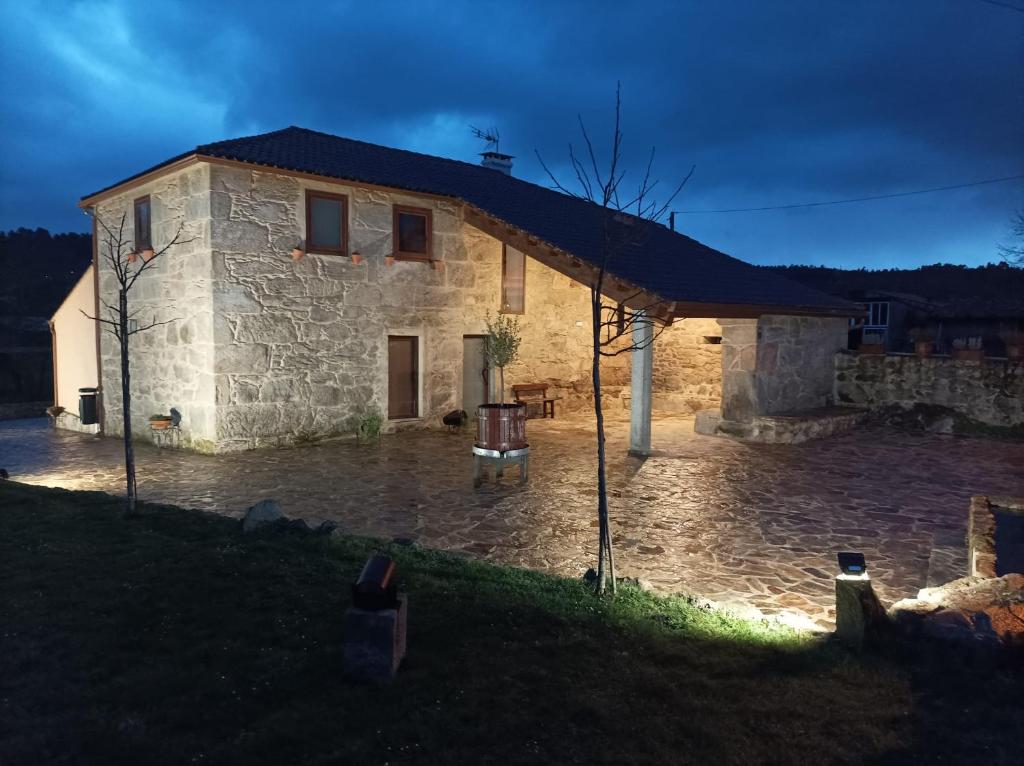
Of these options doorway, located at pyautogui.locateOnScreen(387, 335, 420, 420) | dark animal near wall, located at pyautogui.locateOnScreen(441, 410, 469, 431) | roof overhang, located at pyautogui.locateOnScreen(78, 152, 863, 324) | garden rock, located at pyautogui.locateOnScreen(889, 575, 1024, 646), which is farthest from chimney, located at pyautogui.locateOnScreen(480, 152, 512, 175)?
garden rock, located at pyautogui.locateOnScreen(889, 575, 1024, 646)

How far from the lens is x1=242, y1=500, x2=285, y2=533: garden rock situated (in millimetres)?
5676

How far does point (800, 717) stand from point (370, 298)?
9.96 m

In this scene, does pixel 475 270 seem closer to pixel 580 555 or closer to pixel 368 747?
pixel 580 555

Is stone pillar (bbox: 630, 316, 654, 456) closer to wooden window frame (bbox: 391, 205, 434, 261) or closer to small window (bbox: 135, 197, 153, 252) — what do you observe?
wooden window frame (bbox: 391, 205, 434, 261)

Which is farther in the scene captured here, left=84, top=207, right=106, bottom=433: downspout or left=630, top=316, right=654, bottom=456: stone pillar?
left=84, top=207, right=106, bottom=433: downspout

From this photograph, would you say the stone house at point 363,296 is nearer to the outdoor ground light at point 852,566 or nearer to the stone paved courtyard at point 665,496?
the stone paved courtyard at point 665,496

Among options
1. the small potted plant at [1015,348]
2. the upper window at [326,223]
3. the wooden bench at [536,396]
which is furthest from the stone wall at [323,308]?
the small potted plant at [1015,348]

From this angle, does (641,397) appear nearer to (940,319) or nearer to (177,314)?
(177,314)

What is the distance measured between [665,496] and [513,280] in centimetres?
732

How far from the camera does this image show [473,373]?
13609mm

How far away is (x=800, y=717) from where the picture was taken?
2.91m

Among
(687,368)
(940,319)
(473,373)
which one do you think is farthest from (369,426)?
(940,319)

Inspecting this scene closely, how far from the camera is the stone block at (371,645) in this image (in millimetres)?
3113

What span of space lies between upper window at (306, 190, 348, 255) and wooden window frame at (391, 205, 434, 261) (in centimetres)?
95
